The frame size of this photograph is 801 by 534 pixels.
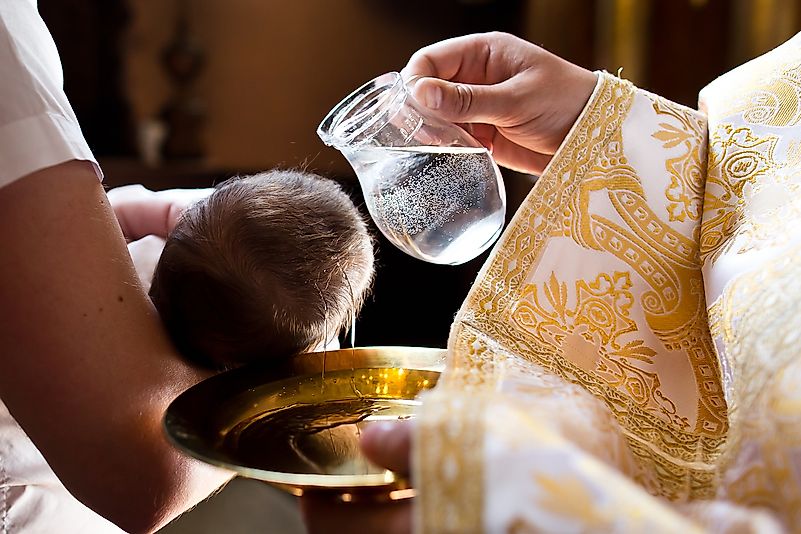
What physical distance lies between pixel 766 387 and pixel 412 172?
1.07 feet

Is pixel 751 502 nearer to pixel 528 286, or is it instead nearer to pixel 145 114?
pixel 528 286

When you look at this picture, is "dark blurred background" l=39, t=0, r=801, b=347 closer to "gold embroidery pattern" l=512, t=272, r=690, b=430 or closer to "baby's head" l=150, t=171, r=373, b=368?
"baby's head" l=150, t=171, r=373, b=368

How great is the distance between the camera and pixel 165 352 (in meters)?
0.75

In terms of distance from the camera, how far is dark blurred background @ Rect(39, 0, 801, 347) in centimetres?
269

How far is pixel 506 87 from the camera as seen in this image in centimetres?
83

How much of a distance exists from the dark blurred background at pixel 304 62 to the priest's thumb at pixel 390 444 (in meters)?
2.02

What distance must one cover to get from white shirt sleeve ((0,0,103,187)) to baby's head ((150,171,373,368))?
0.16 meters

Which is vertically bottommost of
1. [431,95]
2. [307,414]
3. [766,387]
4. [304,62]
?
[304,62]

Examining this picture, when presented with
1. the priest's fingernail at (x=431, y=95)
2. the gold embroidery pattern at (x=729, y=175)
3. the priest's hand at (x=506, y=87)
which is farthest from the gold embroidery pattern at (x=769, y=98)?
the priest's fingernail at (x=431, y=95)

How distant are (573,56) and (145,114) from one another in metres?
1.36

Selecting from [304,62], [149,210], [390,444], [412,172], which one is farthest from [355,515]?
[304,62]

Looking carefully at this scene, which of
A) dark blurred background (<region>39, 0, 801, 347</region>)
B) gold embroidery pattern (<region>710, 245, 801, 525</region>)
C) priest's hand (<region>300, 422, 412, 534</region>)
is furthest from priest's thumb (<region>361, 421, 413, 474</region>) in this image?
dark blurred background (<region>39, 0, 801, 347</region>)

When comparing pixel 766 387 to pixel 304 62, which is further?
pixel 304 62

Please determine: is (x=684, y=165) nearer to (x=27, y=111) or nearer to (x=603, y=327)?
(x=603, y=327)
